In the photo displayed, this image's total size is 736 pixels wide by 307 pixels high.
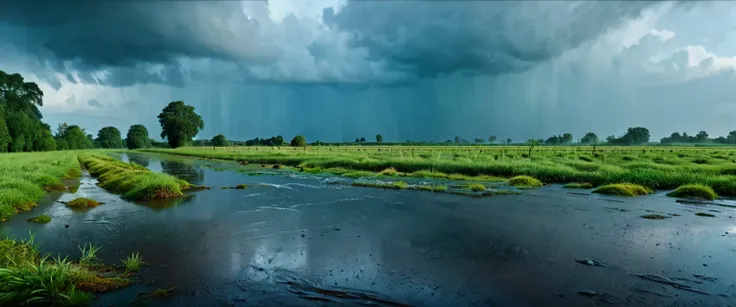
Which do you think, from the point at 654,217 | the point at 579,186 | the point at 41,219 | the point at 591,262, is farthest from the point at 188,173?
the point at 654,217

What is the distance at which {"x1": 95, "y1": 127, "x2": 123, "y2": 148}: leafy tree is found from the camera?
17850 cm

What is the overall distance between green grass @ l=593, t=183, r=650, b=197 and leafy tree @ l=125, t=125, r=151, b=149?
555 ft

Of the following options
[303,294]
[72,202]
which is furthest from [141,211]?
[303,294]

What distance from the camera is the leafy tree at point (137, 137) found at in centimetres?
15450

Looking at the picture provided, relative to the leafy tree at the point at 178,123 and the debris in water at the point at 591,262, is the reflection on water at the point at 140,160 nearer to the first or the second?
the leafy tree at the point at 178,123

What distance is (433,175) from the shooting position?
3378 centimetres

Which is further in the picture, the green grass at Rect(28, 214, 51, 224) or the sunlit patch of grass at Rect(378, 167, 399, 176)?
the sunlit patch of grass at Rect(378, 167, 399, 176)

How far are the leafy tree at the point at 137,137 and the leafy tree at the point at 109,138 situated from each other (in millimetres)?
28372

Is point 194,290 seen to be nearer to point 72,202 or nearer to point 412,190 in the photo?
point 72,202

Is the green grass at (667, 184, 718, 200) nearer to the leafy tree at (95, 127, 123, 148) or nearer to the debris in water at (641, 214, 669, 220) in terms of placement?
the debris in water at (641, 214, 669, 220)

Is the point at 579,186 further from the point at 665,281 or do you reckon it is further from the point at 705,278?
the point at 665,281

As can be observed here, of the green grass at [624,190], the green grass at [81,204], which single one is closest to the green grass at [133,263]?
the green grass at [81,204]

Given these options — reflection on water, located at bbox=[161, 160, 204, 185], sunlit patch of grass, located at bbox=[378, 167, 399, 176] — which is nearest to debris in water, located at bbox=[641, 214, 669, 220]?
sunlit patch of grass, located at bbox=[378, 167, 399, 176]

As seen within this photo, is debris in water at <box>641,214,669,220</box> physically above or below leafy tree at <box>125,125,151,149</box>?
below
